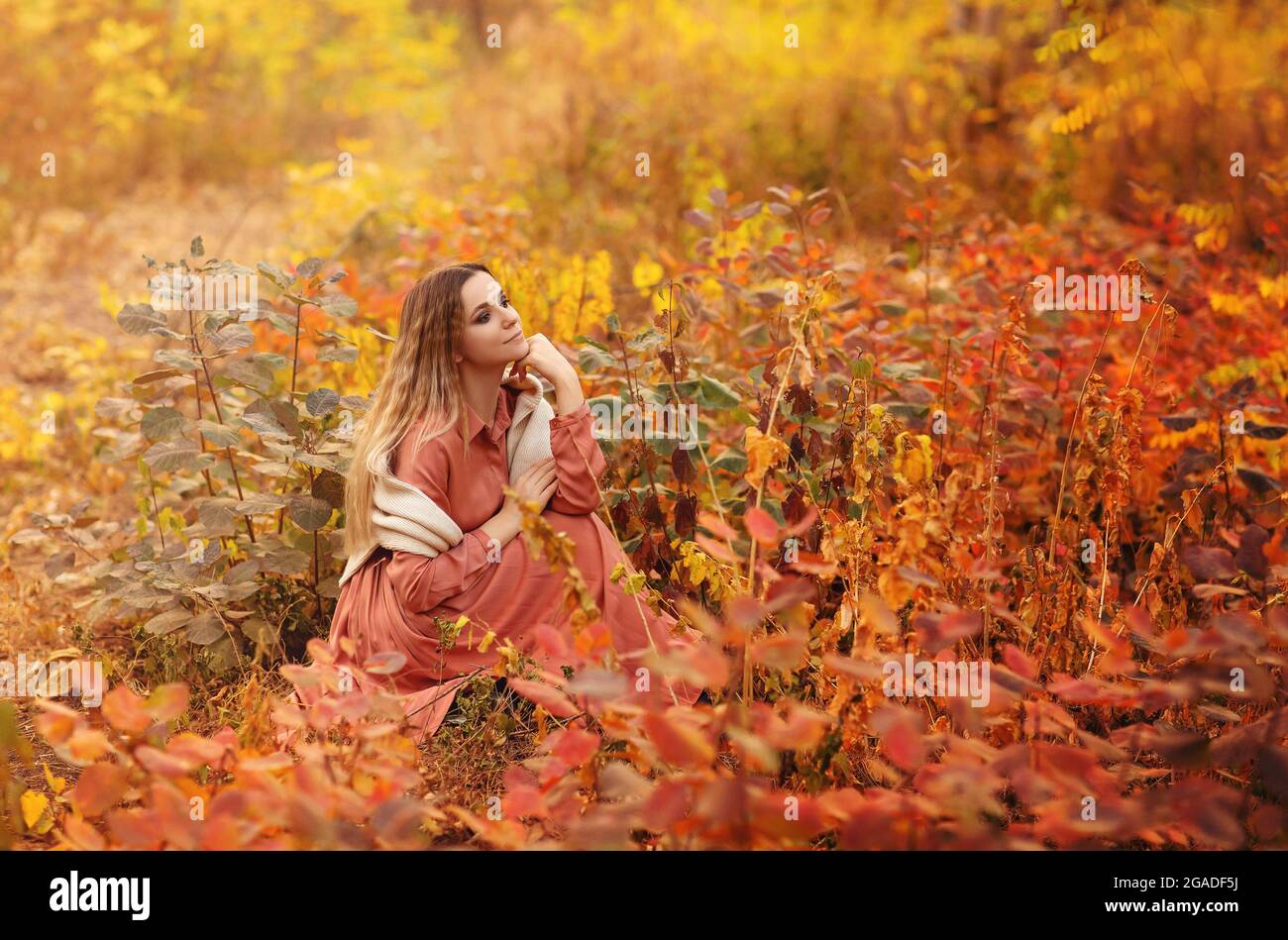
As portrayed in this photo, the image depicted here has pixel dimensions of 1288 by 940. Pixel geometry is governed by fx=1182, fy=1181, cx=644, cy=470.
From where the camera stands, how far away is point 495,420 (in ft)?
8.84

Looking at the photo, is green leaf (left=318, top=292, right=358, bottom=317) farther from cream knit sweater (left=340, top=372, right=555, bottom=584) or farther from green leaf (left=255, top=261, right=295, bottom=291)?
cream knit sweater (left=340, top=372, right=555, bottom=584)

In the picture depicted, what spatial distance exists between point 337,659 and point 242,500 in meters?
0.47

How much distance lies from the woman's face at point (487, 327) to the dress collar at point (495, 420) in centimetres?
14

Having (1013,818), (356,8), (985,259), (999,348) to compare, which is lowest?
(1013,818)

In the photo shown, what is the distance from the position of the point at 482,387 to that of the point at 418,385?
14cm

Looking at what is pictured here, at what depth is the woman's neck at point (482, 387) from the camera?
2623 millimetres

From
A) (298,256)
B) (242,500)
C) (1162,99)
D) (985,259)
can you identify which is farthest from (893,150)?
(242,500)

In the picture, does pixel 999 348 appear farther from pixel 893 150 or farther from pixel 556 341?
pixel 893 150

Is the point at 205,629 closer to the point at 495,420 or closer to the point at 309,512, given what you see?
the point at 309,512

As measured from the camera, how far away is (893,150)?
666cm

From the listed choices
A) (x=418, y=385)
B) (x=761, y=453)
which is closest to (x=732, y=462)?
(x=418, y=385)

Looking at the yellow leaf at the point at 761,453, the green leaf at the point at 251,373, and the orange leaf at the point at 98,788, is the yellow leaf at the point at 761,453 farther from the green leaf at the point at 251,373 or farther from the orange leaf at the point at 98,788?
the green leaf at the point at 251,373

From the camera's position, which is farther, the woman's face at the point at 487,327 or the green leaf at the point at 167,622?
the green leaf at the point at 167,622

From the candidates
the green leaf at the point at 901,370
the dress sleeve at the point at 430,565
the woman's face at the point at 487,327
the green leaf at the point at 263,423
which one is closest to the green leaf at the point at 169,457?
the green leaf at the point at 263,423
